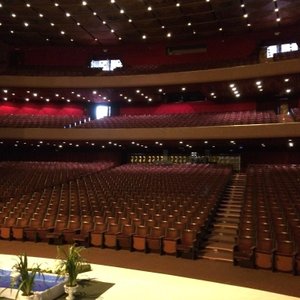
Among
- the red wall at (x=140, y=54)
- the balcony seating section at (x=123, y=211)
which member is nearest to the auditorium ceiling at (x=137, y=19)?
the red wall at (x=140, y=54)

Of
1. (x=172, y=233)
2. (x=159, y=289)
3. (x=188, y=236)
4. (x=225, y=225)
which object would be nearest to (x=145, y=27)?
(x=225, y=225)

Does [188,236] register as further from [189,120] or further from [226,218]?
[189,120]

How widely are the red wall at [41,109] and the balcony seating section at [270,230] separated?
9.69 meters

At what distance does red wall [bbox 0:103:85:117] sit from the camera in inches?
598

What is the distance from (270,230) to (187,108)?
9397 mm

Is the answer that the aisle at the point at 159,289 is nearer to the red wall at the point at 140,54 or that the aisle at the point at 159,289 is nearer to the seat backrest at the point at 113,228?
the seat backrest at the point at 113,228

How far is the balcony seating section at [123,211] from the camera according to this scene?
20.0 feet

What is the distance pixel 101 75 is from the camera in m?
13.3

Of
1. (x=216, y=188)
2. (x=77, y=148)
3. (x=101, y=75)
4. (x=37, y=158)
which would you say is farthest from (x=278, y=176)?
(x=37, y=158)

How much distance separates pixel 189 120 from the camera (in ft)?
40.0

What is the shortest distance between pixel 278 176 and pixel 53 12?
829cm

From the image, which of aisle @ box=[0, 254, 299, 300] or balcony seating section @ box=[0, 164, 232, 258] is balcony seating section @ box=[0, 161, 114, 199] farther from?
aisle @ box=[0, 254, 299, 300]

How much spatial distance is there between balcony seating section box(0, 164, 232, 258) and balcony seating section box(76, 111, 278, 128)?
1996 mm

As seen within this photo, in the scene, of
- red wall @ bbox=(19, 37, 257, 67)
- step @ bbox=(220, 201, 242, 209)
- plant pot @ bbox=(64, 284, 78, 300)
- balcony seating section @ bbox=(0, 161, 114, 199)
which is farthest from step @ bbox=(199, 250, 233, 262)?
red wall @ bbox=(19, 37, 257, 67)
